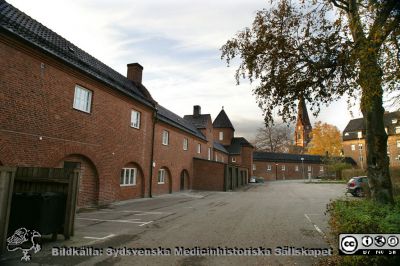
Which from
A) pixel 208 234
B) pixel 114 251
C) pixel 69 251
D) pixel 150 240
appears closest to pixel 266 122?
pixel 208 234

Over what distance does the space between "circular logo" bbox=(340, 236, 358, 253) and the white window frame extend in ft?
52.0

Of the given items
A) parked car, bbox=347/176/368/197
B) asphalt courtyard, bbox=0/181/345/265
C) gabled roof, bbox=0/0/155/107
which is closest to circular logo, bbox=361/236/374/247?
asphalt courtyard, bbox=0/181/345/265

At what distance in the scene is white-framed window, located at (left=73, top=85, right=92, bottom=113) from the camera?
529 inches

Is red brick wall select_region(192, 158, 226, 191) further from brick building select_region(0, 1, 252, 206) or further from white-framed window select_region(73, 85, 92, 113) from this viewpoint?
white-framed window select_region(73, 85, 92, 113)

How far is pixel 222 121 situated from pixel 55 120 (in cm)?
4577

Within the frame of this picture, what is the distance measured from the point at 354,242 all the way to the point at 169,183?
21045 millimetres

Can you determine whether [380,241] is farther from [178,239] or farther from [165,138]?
[165,138]

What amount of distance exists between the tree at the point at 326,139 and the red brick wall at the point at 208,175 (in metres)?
43.7

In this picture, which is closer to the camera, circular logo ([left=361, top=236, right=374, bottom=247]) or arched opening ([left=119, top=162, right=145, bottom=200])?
circular logo ([left=361, top=236, right=374, bottom=247])

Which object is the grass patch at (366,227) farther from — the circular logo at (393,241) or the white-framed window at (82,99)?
the white-framed window at (82,99)

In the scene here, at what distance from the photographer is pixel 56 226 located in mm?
7250

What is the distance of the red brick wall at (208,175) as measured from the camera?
30.6m

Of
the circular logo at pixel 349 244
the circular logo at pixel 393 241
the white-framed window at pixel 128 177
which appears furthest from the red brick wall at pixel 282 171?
the circular logo at pixel 393 241

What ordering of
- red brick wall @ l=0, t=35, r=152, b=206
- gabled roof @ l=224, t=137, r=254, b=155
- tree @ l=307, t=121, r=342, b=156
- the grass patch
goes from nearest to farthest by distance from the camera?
the grass patch
red brick wall @ l=0, t=35, r=152, b=206
gabled roof @ l=224, t=137, r=254, b=155
tree @ l=307, t=121, r=342, b=156
